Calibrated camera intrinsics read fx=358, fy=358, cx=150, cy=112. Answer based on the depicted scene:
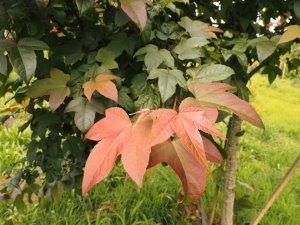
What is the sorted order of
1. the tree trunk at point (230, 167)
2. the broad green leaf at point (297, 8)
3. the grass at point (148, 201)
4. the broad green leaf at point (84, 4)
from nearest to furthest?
1. the broad green leaf at point (84, 4)
2. the broad green leaf at point (297, 8)
3. the tree trunk at point (230, 167)
4. the grass at point (148, 201)

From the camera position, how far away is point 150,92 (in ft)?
3.07

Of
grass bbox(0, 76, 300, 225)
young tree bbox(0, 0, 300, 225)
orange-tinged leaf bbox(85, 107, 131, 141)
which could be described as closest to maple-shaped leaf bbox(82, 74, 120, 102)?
young tree bbox(0, 0, 300, 225)

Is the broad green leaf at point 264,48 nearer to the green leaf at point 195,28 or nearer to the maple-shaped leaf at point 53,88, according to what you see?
the green leaf at point 195,28

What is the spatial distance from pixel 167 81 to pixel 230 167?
3.19ft

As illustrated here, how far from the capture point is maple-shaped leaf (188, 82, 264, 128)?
25.6 inches

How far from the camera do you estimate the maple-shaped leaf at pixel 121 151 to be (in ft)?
1.64

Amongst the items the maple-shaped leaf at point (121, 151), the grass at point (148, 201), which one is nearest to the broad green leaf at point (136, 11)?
the maple-shaped leaf at point (121, 151)

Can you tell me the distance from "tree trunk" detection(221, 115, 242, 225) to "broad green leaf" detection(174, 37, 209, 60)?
0.74 m

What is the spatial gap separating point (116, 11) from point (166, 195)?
1.57 meters

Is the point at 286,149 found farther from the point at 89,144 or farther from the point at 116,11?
the point at 116,11

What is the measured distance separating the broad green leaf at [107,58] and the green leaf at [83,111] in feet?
0.36

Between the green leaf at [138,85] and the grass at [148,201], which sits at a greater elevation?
the green leaf at [138,85]

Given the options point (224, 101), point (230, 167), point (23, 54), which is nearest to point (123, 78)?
point (23, 54)

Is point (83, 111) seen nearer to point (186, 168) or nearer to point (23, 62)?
point (23, 62)
